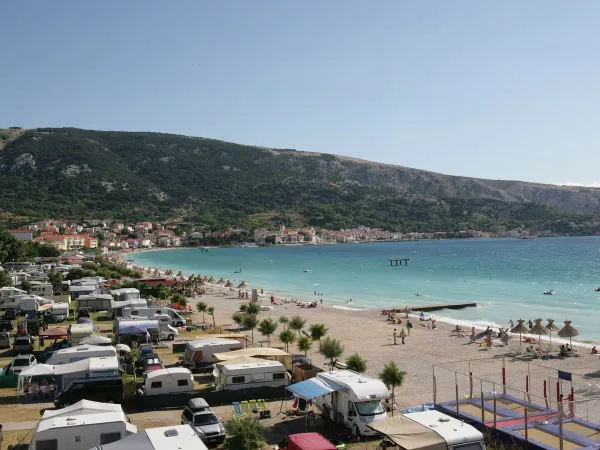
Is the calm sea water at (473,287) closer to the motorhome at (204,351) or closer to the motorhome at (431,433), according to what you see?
the motorhome at (204,351)

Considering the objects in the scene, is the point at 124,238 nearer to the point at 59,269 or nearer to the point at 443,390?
the point at 59,269

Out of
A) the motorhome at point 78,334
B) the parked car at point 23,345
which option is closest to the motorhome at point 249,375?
the motorhome at point 78,334

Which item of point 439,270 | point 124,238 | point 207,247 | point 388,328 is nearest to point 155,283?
point 388,328

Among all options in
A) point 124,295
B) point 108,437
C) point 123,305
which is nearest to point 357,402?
point 108,437

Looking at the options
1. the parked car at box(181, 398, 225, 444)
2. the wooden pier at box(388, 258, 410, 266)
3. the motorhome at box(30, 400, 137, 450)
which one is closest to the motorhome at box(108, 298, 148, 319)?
the parked car at box(181, 398, 225, 444)

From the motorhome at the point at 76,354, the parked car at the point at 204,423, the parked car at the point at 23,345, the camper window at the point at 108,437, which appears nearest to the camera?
the camper window at the point at 108,437

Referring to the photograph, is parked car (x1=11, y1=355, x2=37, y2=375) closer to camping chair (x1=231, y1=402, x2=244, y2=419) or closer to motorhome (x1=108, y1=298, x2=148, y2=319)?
camping chair (x1=231, y1=402, x2=244, y2=419)
